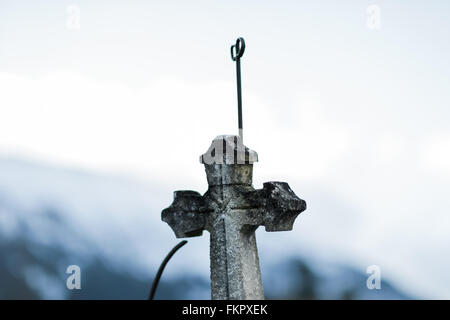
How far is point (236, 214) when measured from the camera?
7.29 meters

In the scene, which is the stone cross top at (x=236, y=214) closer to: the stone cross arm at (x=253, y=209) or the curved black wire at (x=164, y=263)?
the stone cross arm at (x=253, y=209)

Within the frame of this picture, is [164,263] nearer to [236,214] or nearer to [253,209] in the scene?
[236,214]

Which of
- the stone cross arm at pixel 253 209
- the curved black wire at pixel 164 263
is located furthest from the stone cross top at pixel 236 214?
the curved black wire at pixel 164 263

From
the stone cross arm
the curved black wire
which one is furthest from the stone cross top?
the curved black wire

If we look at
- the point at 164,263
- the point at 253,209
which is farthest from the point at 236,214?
the point at 164,263

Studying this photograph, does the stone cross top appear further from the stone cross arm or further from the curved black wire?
the curved black wire

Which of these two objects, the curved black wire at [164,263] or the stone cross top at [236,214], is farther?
the curved black wire at [164,263]

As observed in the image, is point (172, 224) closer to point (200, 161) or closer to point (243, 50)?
point (200, 161)

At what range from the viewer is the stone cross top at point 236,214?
7.20m

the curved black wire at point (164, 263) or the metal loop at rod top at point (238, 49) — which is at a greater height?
the metal loop at rod top at point (238, 49)

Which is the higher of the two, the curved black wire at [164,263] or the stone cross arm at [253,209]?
the stone cross arm at [253,209]

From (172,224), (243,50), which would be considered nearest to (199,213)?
(172,224)
